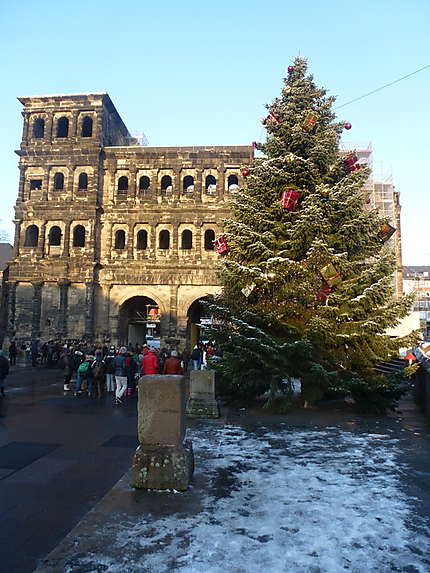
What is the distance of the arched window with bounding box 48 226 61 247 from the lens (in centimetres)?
3123

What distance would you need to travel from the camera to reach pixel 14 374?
20.2 m

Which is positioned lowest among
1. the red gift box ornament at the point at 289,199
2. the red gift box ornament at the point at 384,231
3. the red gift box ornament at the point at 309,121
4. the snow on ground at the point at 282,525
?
the snow on ground at the point at 282,525

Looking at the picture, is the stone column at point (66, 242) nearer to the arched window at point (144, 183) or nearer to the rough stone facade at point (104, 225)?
the rough stone facade at point (104, 225)

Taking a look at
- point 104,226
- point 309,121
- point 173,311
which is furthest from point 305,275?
point 104,226

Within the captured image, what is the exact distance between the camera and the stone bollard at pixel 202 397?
9.48 m

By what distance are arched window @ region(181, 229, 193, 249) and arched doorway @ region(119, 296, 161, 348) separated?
17.1 feet

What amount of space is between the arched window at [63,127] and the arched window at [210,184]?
1190cm

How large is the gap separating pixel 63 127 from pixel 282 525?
34595 mm

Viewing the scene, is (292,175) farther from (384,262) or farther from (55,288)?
(55,288)

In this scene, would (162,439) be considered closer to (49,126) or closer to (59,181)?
(59,181)

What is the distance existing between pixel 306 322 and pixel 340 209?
2970mm

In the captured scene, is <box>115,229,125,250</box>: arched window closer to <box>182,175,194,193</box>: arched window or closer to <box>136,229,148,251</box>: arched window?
<box>136,229,148,251</box>: arched window

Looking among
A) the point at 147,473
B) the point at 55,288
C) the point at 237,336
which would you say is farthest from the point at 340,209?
the point at 55,288

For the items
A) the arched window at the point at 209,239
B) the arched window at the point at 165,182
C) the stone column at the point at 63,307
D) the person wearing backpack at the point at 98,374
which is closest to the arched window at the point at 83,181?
the arched window at the point at 165,182
